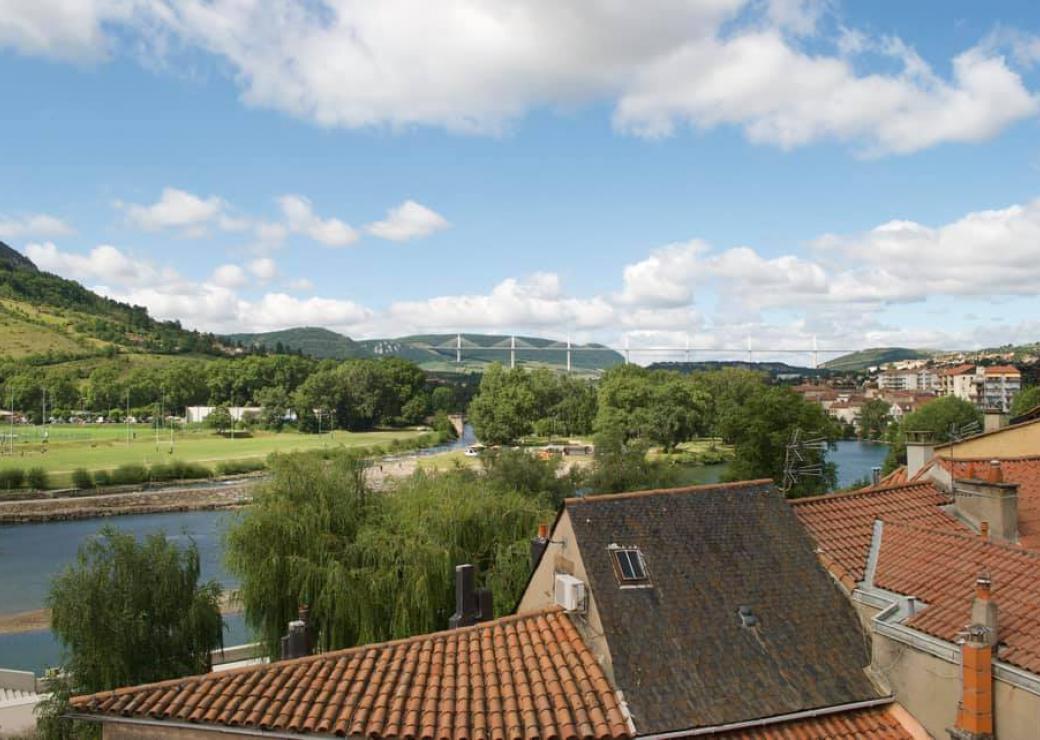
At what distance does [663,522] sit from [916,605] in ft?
9.65

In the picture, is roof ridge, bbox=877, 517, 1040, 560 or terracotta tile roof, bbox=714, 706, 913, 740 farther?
roof ridge, bbox=877, 517, 1040, 560

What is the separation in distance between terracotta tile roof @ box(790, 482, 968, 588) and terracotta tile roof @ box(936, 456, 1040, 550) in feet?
2.72

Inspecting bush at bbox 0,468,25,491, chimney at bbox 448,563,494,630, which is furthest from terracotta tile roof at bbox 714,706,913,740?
bush at bbox 0,468,25,491

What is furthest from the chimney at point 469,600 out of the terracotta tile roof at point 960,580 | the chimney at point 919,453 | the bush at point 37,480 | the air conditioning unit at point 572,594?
the bush at point 37,480

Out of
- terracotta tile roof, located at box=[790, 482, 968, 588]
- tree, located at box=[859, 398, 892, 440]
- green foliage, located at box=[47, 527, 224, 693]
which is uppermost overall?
terracotta tile roof, located at box=[790, 482, 968, 588]

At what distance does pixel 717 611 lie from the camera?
8.65 meters

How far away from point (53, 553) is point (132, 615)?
32.7 meters

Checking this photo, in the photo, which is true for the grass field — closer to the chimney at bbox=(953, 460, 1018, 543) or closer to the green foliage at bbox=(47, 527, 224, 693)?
the green foliage at bbox=(47, 527, 224, 693)

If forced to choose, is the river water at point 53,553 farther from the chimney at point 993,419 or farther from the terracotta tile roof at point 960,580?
the chimney at point 993,419

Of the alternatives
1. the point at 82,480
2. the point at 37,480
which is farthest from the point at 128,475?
the point at 37,480

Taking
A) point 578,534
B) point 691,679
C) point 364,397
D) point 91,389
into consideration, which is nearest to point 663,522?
point 578,534

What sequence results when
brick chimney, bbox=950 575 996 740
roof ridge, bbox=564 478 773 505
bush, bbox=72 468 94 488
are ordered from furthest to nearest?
1. bush, bbox=72 468 94 488
2. roof ridge, bbox=564 478 773 505
3. brick chimney, bbox=950 575 996 740

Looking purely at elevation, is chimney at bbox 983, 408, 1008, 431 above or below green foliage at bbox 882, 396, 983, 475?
above

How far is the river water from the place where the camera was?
2600cm
